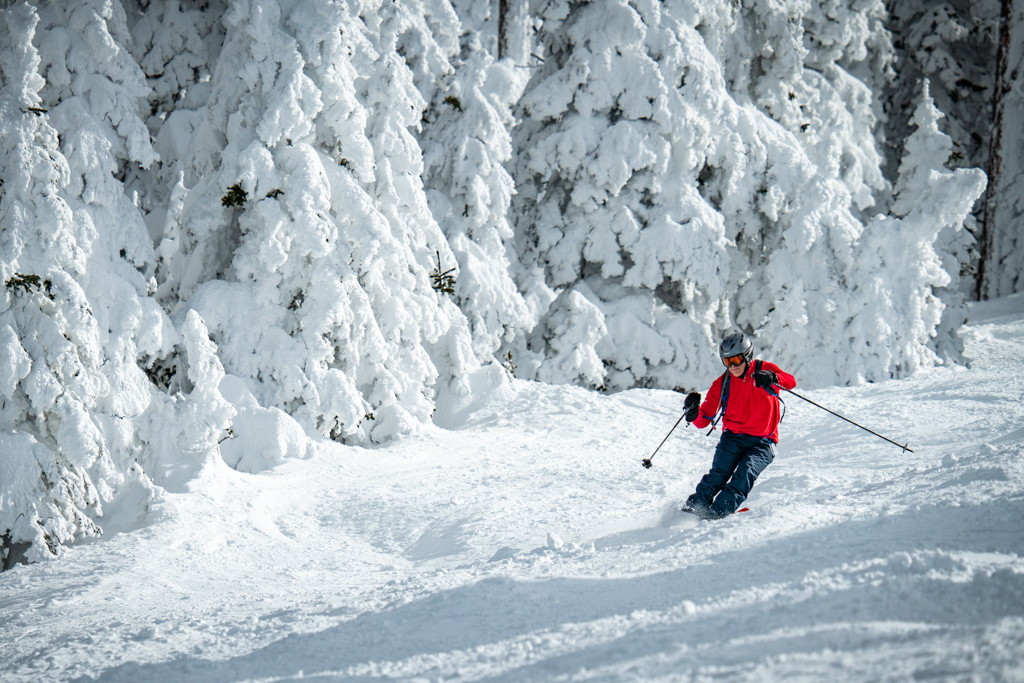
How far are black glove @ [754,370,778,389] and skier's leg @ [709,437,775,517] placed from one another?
526 mm

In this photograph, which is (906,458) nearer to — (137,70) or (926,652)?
(926,652)

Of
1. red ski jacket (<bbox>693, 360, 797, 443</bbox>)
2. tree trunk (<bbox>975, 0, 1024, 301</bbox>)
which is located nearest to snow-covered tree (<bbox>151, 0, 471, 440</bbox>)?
red ski jacket (<bbox>693, 360, 797, 443</bbox>)

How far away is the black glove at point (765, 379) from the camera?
6367mm

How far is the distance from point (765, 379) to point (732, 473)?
89cm

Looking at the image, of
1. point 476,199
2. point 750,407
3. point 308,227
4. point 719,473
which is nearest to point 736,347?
point 750,407

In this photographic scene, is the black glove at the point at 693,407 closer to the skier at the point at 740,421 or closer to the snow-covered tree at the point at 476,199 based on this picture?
the skier at the point at 740,421

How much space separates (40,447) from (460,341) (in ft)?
20.4

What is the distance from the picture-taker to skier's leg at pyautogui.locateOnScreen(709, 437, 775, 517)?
247 inches

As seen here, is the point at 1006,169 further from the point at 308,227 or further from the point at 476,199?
the point at 308,227

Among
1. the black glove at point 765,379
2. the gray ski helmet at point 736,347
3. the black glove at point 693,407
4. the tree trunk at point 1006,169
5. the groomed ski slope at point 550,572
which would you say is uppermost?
the tree trunk at point 1006,169

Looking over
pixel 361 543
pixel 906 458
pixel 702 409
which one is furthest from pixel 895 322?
pixel 361 543

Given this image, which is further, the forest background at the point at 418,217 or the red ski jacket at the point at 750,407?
the forest background at the point at 418,217

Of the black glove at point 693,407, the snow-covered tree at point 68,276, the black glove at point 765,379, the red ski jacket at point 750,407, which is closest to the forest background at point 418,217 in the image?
the snow-covered tree at point 68,276

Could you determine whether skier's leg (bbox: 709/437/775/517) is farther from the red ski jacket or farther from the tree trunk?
the tree trunk
